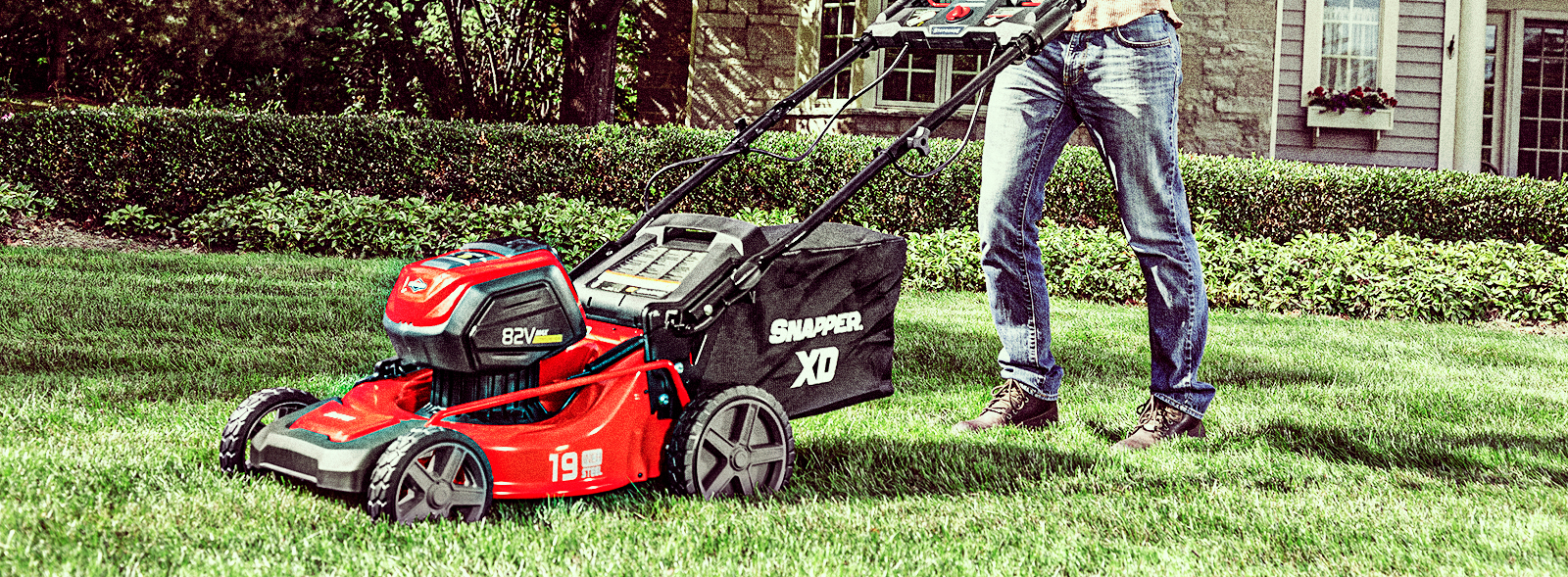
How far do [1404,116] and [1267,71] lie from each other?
147 cm

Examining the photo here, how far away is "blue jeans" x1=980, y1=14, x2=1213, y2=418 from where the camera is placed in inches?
118

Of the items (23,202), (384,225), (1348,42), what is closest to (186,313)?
(384,225)

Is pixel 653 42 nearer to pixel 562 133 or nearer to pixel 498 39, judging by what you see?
pixel 498 39

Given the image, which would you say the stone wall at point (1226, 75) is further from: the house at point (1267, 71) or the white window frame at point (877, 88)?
the white window frame at point (877, 88)

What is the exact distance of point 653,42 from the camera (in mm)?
10320

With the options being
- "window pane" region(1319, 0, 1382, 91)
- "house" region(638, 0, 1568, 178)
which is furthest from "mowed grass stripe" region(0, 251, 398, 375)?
"window pane" region(1319, 0, 1382, 91)

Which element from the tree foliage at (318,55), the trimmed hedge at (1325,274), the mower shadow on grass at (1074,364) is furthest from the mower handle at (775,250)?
the tree foliage at (318,55)

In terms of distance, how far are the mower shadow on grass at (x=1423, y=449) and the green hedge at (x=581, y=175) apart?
13.6ft

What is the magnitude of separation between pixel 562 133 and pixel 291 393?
203 inches

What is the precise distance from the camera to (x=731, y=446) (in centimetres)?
243

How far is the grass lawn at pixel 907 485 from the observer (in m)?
2.08

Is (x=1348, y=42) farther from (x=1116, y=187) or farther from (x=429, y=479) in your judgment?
(x=429, y=479)

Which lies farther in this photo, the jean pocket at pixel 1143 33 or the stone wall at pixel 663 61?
the stone wall at pixel 663 61

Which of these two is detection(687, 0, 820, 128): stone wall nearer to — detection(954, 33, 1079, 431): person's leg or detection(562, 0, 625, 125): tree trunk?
detection(562, 0, 625, 125): tree trunk
